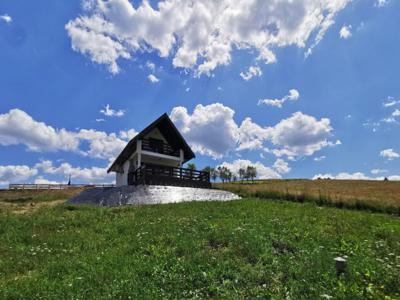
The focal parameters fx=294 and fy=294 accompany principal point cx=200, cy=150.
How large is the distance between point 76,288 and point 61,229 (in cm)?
681

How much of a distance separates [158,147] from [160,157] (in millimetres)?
1637

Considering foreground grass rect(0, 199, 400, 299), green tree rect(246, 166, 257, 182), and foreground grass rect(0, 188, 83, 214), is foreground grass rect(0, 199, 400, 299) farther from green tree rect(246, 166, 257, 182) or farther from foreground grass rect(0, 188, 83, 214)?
green tree rect(246, 166, 257, 182)

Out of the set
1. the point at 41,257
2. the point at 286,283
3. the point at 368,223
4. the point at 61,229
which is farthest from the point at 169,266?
the point at 368,223

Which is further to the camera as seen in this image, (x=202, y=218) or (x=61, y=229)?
(x=202, y=218)

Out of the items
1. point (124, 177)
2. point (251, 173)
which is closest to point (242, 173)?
point (251, 173)

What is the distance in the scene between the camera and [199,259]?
770 cm

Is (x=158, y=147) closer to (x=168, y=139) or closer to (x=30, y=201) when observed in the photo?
(x=168, y=139)

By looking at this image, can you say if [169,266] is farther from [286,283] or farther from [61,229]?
[61,229]

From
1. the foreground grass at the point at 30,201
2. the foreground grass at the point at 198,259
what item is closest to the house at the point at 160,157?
the foreground grass at the point at 30,201

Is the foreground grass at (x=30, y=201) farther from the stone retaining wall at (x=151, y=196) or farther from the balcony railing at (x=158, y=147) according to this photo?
the balcony railing at (x=158, y=147)

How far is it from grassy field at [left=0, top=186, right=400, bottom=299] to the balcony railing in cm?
2110

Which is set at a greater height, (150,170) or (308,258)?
(150,170)

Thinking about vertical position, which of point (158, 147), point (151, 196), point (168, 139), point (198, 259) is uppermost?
point (168, 139)

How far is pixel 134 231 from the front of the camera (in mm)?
11297
